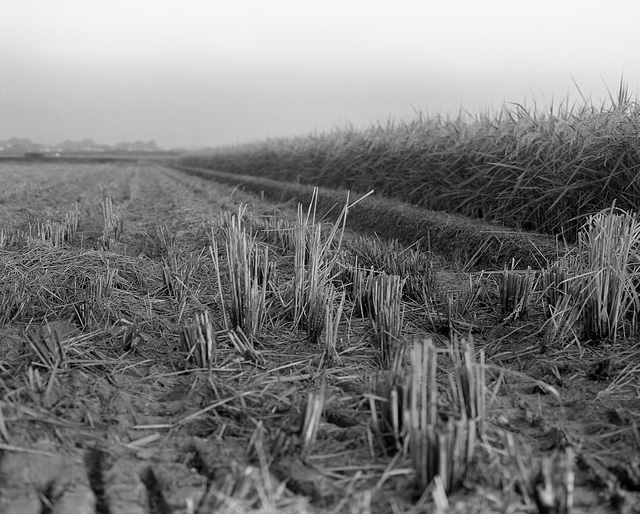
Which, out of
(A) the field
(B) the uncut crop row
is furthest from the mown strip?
(A) the field

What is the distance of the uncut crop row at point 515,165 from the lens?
15.1 ft

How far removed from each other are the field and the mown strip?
0.94 metres

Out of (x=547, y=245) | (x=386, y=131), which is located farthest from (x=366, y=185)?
(x=547, y=245)

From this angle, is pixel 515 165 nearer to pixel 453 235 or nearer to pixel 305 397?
pixel 453 235

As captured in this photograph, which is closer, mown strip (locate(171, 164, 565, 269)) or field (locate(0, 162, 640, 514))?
field (locate(0, 162, 640, 514))

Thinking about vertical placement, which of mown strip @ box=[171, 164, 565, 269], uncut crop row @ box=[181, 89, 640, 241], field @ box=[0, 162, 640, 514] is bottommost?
field @ box=[0, 162, 640, 514]

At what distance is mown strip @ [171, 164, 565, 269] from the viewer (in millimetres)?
4513

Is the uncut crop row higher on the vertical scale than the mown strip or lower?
higher

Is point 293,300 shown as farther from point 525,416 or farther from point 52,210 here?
point 52,210

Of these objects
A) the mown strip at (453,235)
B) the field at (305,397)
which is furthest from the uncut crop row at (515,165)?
the field at (305,397)

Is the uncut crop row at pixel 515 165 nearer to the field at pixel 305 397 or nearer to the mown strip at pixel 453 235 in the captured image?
the mown strip at pixel 453 235

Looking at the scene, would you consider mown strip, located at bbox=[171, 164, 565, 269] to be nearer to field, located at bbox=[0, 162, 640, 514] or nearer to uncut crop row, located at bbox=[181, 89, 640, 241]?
uncut crop row, located at bbox=[181, 89, 640, 241]

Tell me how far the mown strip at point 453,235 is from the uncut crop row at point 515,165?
0.80 ft

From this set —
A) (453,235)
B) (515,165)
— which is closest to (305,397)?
(453,235)
